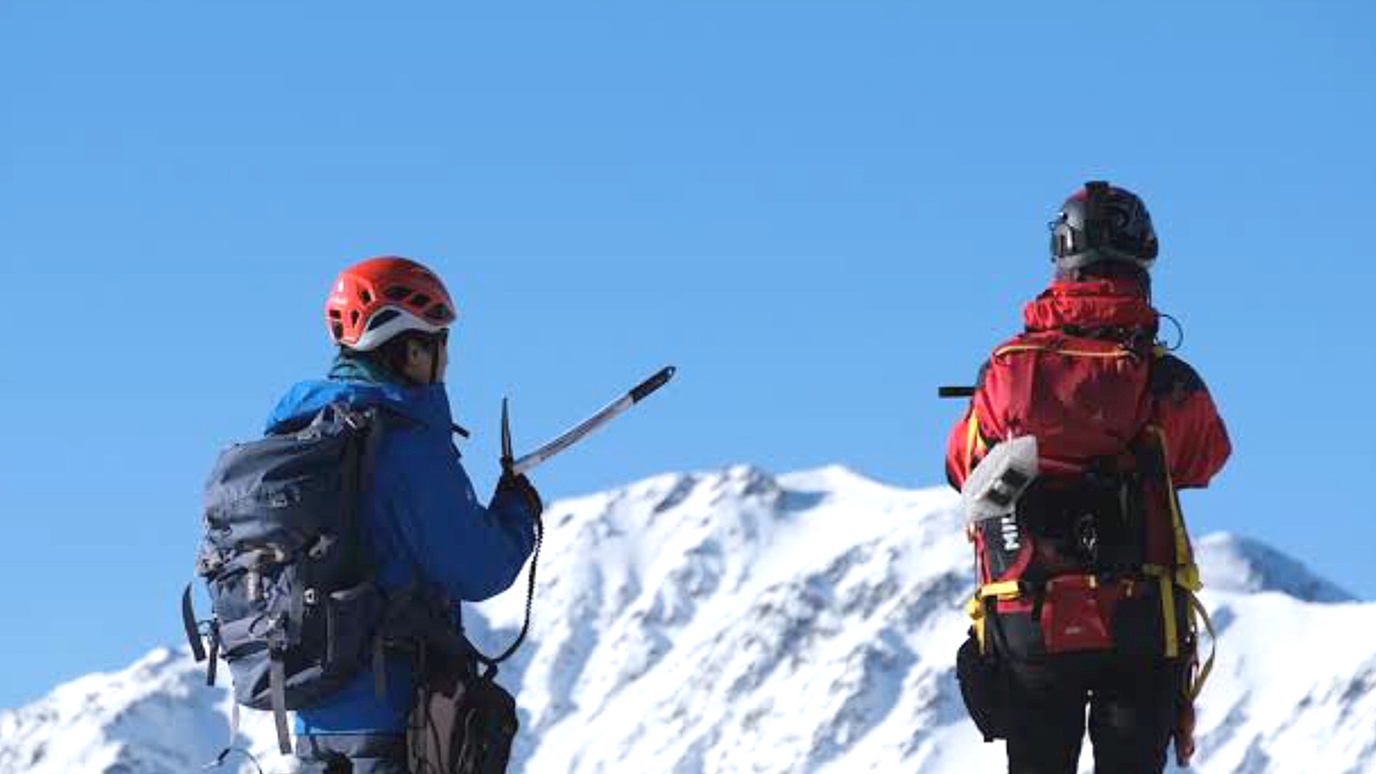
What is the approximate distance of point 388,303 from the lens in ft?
38.0

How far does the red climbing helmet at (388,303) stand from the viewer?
11602mm

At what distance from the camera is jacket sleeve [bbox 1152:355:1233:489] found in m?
12.2

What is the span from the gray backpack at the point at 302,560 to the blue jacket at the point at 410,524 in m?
0.08

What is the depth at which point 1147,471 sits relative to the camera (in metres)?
12.2

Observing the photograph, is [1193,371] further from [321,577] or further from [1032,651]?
[321,577]

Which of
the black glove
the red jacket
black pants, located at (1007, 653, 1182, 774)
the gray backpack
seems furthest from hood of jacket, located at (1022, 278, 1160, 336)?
the gray backpack

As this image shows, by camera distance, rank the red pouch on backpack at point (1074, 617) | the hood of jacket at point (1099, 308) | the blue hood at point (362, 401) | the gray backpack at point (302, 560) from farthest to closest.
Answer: the hood of jacket at point (1099, 308)
the red pouch on backpack at point (1074, 617)
the blue hood at point (362, 401)
the gray backpack at point (302, 560)

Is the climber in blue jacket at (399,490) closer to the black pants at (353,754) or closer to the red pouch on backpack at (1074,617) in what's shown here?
the black pants at (353,754)

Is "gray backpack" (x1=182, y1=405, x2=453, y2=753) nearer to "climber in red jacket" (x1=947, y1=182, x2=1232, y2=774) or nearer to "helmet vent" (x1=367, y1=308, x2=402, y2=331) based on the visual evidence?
"helmet vent" (x1=367, y1=308, x2=402, y2=331)

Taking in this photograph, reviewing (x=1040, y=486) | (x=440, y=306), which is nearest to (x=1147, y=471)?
(x=1040, y=486)

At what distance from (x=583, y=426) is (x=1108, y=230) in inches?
86.2

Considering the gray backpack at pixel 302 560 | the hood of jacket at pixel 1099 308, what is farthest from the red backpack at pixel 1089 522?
the gray backpack at pixel 302 560

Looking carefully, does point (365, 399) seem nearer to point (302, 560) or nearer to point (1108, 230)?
point (302, 560)

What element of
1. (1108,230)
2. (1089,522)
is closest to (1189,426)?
(1089,522)
